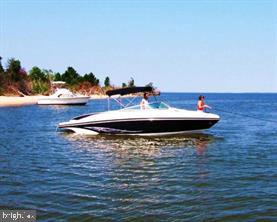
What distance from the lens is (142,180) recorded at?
13.6 metres

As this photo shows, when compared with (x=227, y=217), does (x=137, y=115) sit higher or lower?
higher

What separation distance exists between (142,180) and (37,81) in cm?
10138

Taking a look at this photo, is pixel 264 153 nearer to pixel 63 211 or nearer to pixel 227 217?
pixel 227 217

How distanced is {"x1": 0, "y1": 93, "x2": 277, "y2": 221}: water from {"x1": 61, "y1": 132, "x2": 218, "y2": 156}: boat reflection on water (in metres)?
0.05

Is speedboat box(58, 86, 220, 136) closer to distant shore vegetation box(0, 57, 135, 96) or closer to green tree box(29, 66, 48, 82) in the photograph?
distant shore vegetation box(0, 57, 135, 96)

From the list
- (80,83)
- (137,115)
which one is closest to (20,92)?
(80,83)

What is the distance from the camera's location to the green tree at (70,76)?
134875 millimetres

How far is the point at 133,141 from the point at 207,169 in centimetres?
861

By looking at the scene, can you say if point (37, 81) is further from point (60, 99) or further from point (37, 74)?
point (60, 99)

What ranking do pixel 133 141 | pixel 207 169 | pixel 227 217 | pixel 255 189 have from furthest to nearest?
1. pixel 133 141
2. pixel 207 169
3. pixel 255 189
4. pixel 227 217

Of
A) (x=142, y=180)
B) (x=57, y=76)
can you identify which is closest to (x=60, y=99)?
(x=142, y=180)

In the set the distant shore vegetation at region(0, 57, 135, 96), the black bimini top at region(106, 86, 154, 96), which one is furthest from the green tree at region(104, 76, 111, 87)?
the black bimini top at region(106, 86, 154, 96)

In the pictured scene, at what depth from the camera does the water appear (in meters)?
10.3

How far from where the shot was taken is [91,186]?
12852 mm
